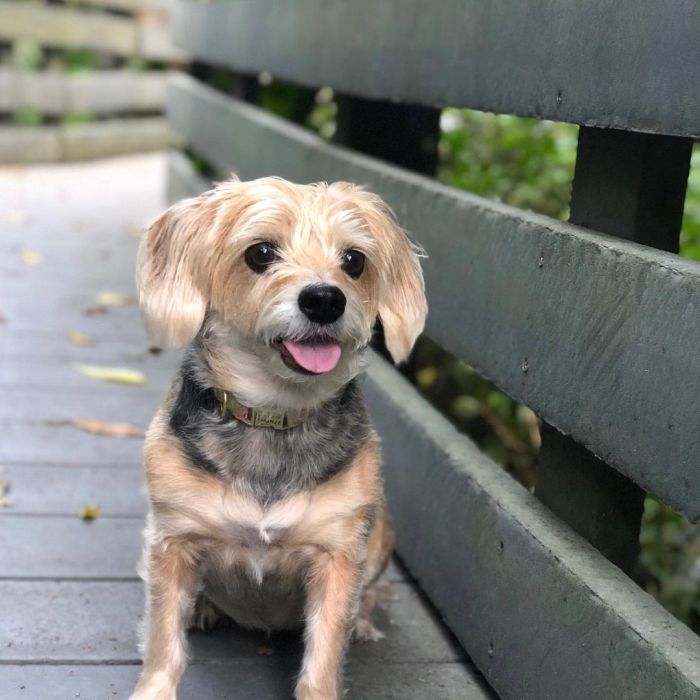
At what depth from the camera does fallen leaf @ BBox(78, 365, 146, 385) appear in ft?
16.4

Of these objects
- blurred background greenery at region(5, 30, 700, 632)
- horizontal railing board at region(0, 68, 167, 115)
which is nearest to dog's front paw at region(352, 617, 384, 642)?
blurred background greenery at region(5, 30, 700, 632)

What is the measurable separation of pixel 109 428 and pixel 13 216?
509 centimetres

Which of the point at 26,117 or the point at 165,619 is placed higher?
the point at 165,619

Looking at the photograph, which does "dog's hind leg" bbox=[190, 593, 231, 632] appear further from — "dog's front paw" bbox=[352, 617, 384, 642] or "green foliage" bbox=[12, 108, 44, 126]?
"green foliage" bbox=[12, 108, 44, 126]

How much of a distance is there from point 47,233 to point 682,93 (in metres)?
7.06

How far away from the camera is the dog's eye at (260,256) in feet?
8.38

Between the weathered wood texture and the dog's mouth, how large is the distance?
0.80m

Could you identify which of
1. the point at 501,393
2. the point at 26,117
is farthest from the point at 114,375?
the point at 26,117

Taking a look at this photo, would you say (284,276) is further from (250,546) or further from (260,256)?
(250,546)

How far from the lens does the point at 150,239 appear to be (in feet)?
8.82

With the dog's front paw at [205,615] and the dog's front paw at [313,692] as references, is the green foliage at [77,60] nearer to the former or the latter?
the dog's front paw at [205,615]

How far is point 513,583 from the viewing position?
2621 millimetres

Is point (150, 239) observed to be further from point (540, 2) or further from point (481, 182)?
point (481, 182)

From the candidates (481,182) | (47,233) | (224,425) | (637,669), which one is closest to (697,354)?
(637,669)
